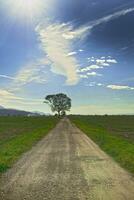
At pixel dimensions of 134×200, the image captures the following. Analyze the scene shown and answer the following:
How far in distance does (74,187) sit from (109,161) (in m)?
8.77

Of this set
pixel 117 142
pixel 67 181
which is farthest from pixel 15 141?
pixel 67 181

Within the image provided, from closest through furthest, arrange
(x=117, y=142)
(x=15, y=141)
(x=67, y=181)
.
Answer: (x=67, y=181)
(x=117, y=142)
(x=15, y=141)

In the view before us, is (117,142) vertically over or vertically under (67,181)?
over

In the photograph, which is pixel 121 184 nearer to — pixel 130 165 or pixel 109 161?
pixel 130 165

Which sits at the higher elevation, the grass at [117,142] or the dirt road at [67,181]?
the grass at [117,142]

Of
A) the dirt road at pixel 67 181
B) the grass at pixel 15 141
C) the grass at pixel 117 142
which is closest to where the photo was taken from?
the dirt road at pixel 67 181

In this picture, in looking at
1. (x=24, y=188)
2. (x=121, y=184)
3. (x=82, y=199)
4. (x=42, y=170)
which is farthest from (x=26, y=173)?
(x=82, y=199)

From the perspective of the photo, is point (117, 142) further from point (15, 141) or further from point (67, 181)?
point (67, 181)

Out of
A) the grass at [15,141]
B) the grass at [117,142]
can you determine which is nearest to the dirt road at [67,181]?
the grass at [117,142]

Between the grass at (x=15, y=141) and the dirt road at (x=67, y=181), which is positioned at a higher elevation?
the grass at (x=15, y=141)

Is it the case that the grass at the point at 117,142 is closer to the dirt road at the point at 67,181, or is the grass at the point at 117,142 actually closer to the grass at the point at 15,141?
the dirt road at the point at 67,181

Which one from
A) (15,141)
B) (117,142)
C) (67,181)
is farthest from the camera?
(15,141)

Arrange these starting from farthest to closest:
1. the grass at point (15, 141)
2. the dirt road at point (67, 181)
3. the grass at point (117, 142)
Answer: the grass at point (15, 141)
the grass at point (117, 142)
the dirt road at point (67, 181)

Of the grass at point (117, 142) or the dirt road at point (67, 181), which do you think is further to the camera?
the grass at point (117, 142)
